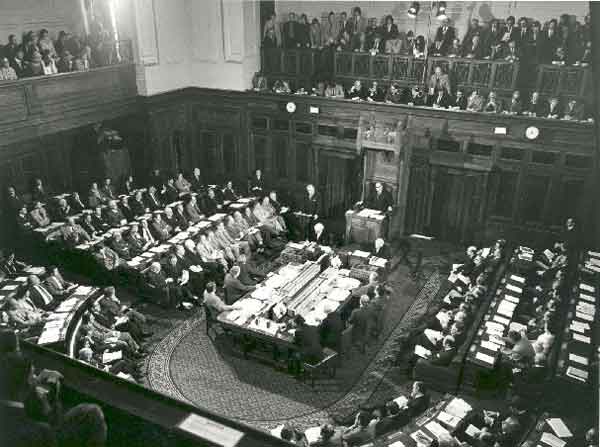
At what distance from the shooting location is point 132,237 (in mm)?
12781

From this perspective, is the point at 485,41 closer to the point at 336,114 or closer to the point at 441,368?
the point at 336,114

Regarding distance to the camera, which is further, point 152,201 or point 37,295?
point 152,201

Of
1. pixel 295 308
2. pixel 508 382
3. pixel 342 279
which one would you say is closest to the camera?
pixel 508 382

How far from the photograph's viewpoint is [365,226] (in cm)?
1462

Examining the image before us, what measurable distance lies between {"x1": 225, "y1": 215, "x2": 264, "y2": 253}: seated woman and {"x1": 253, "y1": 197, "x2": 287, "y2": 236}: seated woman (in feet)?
1.73

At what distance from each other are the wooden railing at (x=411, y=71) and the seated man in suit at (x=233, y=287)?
27.4 feet

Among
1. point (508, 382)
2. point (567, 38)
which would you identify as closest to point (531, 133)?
point (567, 38)

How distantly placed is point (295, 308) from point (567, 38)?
10.3m

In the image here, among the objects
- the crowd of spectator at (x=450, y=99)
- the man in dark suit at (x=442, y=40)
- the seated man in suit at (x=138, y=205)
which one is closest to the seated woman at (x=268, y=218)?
the seated man in suit at (x=138, y=205)

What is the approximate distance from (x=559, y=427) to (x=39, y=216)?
11937 mm

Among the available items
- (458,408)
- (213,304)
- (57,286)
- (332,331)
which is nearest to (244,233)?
(213,304)

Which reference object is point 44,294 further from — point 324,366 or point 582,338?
point 582,338

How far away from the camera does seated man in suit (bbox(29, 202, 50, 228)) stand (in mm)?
12609

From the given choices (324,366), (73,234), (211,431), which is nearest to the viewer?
(211,431)
